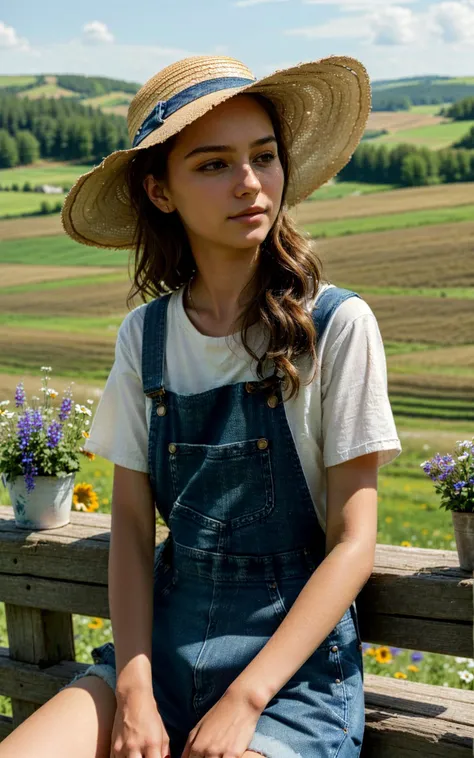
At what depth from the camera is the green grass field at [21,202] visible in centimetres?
1554

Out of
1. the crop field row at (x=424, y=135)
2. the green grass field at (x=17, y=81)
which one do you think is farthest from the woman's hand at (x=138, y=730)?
the green grass field at (x=17, y=81)

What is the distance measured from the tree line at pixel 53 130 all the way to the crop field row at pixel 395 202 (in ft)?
10.2

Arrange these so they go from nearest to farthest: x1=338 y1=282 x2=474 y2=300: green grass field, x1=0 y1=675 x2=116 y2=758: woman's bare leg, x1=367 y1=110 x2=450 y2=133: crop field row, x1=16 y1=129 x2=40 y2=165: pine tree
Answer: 1. x1=0 y1=675 x2=116 y2=758: woman's bare leg
2. x1=338 y1=282 x2=474 y2=300: green grass field
3. x1=367 y1=110 x2=450 y2=133: crop field row
4. x1=16 y1=129 x2=40 y2=165: pine tree

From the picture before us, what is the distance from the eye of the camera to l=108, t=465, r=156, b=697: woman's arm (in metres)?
1.85

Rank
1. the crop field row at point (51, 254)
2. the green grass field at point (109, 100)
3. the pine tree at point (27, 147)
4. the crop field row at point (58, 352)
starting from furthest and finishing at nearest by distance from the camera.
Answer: the green grass field at point (109, 100)
the crop field row at point (51, 254)
the pine tree at point (27, 147)
the crop field row at point (58, 352)

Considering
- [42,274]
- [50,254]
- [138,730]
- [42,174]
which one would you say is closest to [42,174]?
[42,174]

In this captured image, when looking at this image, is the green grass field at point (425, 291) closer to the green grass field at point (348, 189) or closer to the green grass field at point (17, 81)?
the green grass field at point (348, 189)

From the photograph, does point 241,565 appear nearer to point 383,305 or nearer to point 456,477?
point 456,477

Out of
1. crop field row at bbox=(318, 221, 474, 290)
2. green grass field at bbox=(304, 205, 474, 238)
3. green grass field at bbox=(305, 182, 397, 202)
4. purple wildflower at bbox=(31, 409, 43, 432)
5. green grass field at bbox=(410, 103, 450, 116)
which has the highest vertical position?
green grass field at bbox=(410, 103, 450, 116)

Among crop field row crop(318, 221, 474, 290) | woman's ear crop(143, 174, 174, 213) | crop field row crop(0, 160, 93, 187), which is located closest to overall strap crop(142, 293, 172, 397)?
woman's ear crop(143, 174, 174, 213)

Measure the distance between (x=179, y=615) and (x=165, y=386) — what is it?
1.58 ft

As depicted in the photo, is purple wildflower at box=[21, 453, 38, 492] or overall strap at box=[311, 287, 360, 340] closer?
overall strap at box=[311, 287, 360, 340]

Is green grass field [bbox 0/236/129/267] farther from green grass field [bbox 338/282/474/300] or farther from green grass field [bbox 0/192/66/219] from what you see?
green grass field [bbox 338/282/474/300]

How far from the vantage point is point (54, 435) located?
235 centimetres
